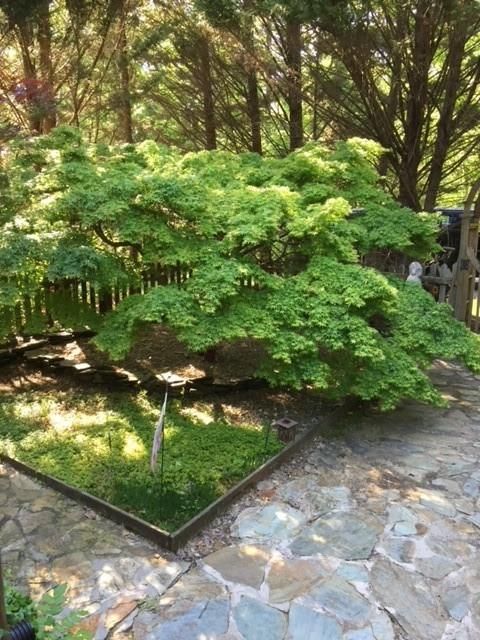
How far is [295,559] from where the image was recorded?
9.14 ft

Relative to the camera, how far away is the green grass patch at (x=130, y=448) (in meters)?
3.22

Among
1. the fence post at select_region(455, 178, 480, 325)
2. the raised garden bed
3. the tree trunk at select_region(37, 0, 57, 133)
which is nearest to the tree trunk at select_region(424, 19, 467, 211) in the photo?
the fence post at select_region(455, 178, 480, 325)

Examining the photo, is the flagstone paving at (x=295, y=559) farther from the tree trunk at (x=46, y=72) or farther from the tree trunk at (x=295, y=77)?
the tree trunk at (x=295, y=77)

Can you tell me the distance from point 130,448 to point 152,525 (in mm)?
966

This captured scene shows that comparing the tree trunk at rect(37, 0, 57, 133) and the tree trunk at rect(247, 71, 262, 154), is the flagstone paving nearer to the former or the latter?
the tree trunk at rect(37, 0, 57, 133)

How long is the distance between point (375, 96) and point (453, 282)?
2542 mm

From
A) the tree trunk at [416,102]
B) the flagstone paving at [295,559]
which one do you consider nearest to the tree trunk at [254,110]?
the tree trunk at [416,102]

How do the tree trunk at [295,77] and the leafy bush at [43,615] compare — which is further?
the tree trunk at [295,77]

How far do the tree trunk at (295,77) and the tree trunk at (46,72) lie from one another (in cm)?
300

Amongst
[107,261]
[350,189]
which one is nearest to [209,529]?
[107,261]

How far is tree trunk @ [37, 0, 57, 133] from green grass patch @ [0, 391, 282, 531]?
11.4 ft

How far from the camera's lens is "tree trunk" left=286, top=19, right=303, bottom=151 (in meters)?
6.62

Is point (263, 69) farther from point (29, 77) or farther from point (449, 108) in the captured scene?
point (29, 77)

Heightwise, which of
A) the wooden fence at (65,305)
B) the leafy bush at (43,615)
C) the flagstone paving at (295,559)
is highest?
the wooden fence at (65,305)
